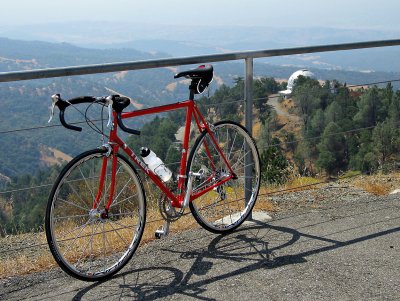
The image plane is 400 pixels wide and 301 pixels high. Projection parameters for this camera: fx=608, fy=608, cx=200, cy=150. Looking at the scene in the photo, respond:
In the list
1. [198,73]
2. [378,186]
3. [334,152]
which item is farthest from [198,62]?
[334,152]

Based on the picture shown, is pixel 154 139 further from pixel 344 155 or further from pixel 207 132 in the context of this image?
pixel 344 155

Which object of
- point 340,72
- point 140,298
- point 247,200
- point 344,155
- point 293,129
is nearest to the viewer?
point 140,298

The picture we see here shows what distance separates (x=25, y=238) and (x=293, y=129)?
30.8 metres

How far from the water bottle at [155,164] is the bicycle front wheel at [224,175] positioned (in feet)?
0.96

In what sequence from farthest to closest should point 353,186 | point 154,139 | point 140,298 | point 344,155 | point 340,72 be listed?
point 340,72 → point 344,155 → point 353,186 → point 154,139 → point 140,298

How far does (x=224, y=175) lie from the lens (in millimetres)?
5043

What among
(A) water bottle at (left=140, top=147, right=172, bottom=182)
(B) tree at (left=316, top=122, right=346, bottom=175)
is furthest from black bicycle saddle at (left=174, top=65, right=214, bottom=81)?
(B) tree at (left=316, top=122, right=346, bottom=175)

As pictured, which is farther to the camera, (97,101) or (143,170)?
(143,170)

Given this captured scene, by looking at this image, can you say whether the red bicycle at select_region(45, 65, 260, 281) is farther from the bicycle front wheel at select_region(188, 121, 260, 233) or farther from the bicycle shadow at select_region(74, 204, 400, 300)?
the bicycle shadow at select_region(74, 204, 400, 300)

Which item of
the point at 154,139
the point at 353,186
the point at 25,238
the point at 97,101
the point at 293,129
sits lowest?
the point at 293,129

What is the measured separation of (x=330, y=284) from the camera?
3.90 m

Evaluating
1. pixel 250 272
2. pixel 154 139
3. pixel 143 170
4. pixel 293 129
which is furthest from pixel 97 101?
pixel 293 129

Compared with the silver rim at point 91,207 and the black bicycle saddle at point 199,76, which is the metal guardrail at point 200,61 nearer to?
the black bicycle saddle at point 199,76

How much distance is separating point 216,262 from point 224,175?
0.91 m
